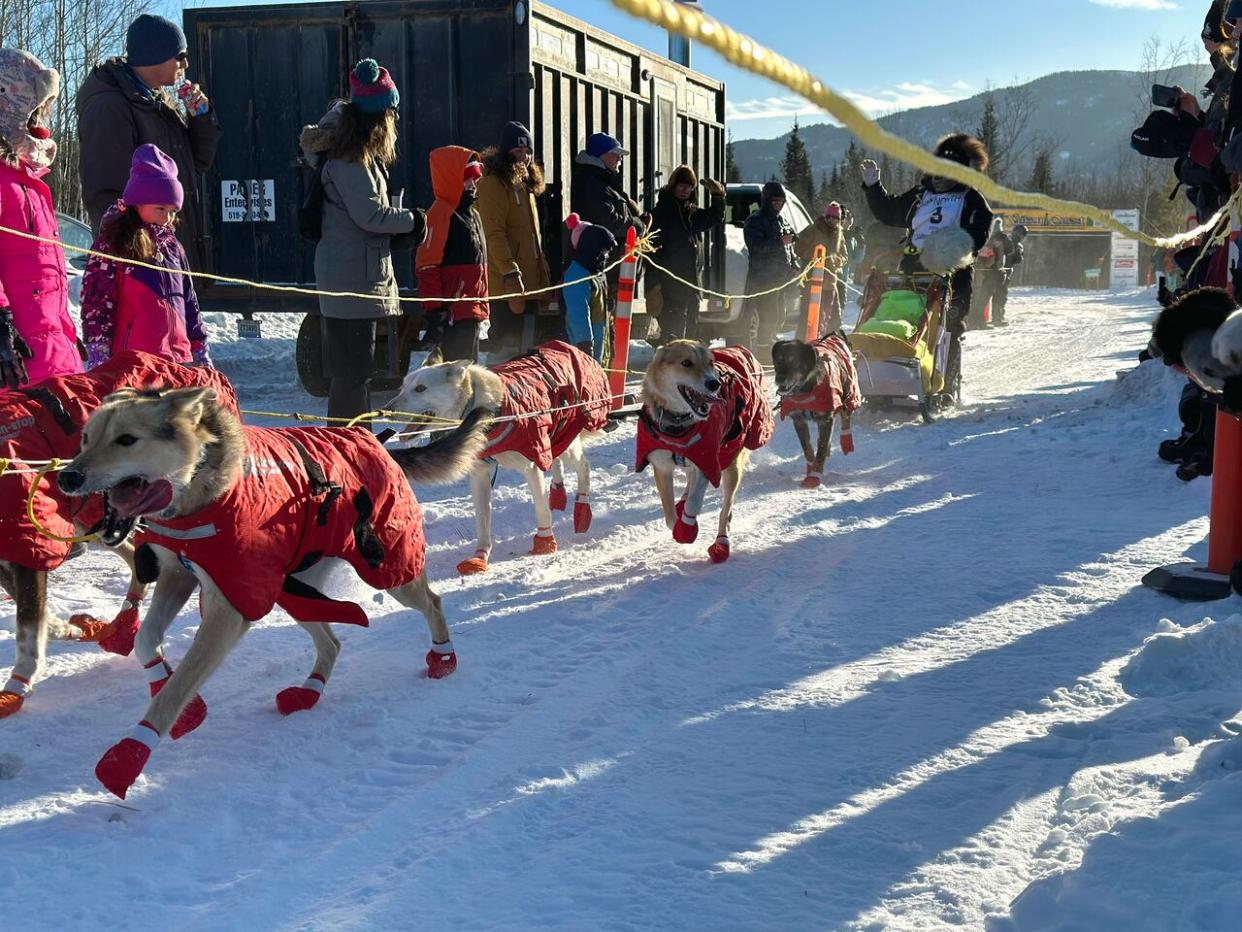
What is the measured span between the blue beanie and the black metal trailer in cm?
335

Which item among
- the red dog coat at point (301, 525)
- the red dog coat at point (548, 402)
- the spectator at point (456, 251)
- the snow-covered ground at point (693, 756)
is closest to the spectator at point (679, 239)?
the spectator at point (456, 251)

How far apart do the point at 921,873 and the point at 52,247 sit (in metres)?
3.78

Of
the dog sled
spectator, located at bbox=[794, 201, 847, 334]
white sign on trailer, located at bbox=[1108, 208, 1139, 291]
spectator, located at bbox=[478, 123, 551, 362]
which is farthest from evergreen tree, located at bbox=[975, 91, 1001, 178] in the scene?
spectator, located at bbox=[478, 123, 551, 362]

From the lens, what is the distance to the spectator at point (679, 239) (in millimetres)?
10977

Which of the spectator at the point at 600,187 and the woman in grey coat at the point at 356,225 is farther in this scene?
the spectator at the point at 600,187

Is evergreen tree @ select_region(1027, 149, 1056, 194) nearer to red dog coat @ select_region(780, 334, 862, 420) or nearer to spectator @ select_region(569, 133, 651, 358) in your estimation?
spectator @ select_region(569, 133, 651, 358)

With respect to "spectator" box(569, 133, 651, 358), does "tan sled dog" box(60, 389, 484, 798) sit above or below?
below

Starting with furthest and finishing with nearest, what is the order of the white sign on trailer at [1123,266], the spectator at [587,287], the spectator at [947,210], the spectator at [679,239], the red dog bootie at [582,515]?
1. the white sign on trailer at [1123,266]
2. the spectator at [679,239]
3. the spectator at [947,210]
4. the spectator at [587,287]
5. the red dog bootie at [582,515]

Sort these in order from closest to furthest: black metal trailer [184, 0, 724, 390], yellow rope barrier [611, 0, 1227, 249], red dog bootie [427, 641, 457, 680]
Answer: yellow rope barrier [611, 0, 1227, 249]
red dog bootie [427, 641, 457, 680]
black metal trailer [184, 0, 724, 390]

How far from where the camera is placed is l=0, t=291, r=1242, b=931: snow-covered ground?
2645 mm

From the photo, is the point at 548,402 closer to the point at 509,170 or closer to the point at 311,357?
the point at 509,170

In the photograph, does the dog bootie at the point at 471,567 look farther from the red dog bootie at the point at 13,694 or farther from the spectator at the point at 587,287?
the spectator at the point at 587,287

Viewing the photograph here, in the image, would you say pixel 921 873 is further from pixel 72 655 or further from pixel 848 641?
pixel 72 655

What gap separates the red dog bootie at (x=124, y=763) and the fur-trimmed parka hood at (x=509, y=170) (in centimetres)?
580
